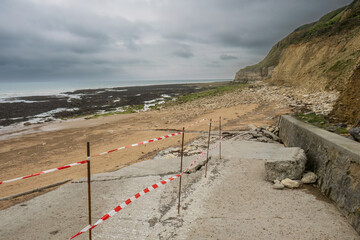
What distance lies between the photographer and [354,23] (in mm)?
20234

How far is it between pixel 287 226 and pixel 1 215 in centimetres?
568

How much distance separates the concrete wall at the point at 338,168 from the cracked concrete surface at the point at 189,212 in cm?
25

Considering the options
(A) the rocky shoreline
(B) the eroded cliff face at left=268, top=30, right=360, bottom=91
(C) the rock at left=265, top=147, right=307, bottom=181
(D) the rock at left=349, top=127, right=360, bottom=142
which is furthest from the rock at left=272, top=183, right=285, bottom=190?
(A) the rocky shoreline

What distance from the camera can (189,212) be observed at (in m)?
3.91

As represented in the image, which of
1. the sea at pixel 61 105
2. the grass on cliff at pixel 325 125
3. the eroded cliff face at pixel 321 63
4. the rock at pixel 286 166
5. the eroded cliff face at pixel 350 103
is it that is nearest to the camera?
the rock at pixel 286 166

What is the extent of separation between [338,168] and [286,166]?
1.07 metres

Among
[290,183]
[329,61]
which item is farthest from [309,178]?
[329,61]

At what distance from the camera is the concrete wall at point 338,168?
3273mm

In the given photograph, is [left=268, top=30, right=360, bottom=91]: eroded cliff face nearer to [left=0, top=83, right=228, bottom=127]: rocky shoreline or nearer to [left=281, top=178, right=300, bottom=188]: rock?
[left=281, top=178, right=300, bottom=188]: rock

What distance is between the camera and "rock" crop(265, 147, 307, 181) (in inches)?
185

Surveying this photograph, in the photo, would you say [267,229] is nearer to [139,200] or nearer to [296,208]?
[296,208]

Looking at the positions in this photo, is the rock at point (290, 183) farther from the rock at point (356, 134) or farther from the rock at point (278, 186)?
the rock at point (356, 134)

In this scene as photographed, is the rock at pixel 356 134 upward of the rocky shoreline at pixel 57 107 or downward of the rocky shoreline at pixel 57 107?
upward

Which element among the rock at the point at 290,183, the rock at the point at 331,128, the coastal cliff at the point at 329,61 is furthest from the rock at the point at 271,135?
the rock at the point at 290,183
